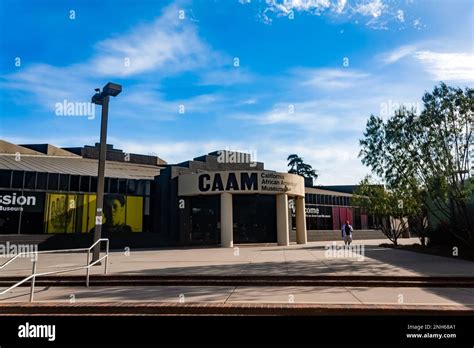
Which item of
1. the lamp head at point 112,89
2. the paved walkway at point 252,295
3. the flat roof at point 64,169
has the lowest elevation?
the paved walkway at point 252,295

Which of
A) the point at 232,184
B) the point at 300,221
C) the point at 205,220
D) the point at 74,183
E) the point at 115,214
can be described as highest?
the point at 74,183

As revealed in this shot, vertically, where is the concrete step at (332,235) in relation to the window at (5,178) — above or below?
below

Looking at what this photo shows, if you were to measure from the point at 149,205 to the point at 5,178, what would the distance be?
9.51m

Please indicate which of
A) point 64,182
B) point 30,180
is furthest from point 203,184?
point 30,180

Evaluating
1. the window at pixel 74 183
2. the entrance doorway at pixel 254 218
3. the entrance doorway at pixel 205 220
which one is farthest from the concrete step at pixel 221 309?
the entrance doorway at pixel 254 218

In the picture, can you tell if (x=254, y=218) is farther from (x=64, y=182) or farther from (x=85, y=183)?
(x=64, y=182)

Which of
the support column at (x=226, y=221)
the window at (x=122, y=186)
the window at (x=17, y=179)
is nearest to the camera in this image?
the window at (x=17, y=179)

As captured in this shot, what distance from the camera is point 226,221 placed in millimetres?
23391

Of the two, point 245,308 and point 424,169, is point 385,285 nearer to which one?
point 245,308

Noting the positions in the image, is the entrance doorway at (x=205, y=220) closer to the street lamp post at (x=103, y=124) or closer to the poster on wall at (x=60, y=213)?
the poster on wall at (x=60, y=213)

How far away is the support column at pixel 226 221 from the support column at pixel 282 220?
3825 mm

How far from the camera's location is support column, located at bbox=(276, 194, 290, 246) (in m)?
24.8

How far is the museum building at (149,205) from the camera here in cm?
2133

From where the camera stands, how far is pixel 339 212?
123 feet
